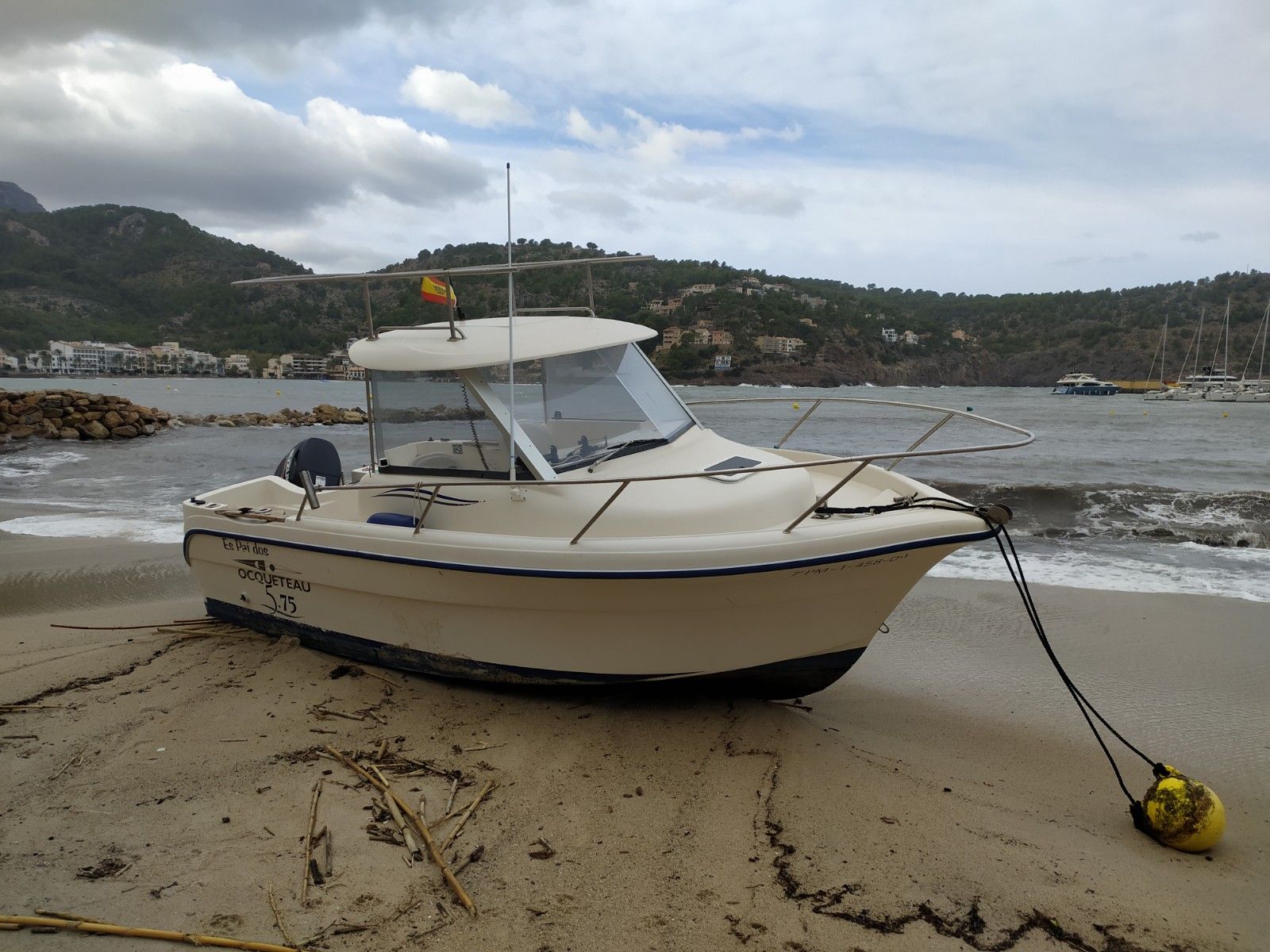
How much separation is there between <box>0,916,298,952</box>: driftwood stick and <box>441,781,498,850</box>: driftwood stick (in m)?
0.72

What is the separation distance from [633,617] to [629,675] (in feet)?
1.20

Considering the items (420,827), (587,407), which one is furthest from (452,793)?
(587,407)

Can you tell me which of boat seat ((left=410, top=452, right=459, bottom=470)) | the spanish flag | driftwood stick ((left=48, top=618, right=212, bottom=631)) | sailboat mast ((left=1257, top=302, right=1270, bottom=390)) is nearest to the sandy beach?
driftwood stick ((left=48, top=618, right=212, bottom=631))

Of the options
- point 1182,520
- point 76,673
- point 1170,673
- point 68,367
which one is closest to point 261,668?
point 76,673

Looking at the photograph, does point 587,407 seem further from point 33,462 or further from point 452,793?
point 33,462

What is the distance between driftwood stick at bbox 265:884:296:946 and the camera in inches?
104

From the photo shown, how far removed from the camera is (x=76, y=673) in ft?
16.2

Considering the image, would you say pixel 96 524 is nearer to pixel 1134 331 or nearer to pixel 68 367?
pixel 1134 331

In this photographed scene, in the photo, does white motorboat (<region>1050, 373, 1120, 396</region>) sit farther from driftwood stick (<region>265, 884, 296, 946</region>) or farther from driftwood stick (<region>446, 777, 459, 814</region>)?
driftwood stick (<region>265, 884, 296, 946</region>)

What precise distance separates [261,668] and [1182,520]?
40.0 ft

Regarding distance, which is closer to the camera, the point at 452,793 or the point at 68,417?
the point at 452,793

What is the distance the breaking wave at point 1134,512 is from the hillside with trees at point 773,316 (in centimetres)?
2118

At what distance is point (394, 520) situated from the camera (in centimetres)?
482

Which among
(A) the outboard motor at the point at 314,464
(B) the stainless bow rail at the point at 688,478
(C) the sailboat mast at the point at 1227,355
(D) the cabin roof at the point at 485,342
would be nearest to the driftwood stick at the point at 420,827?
(B) the stainless bow rail at the point at 688,478
